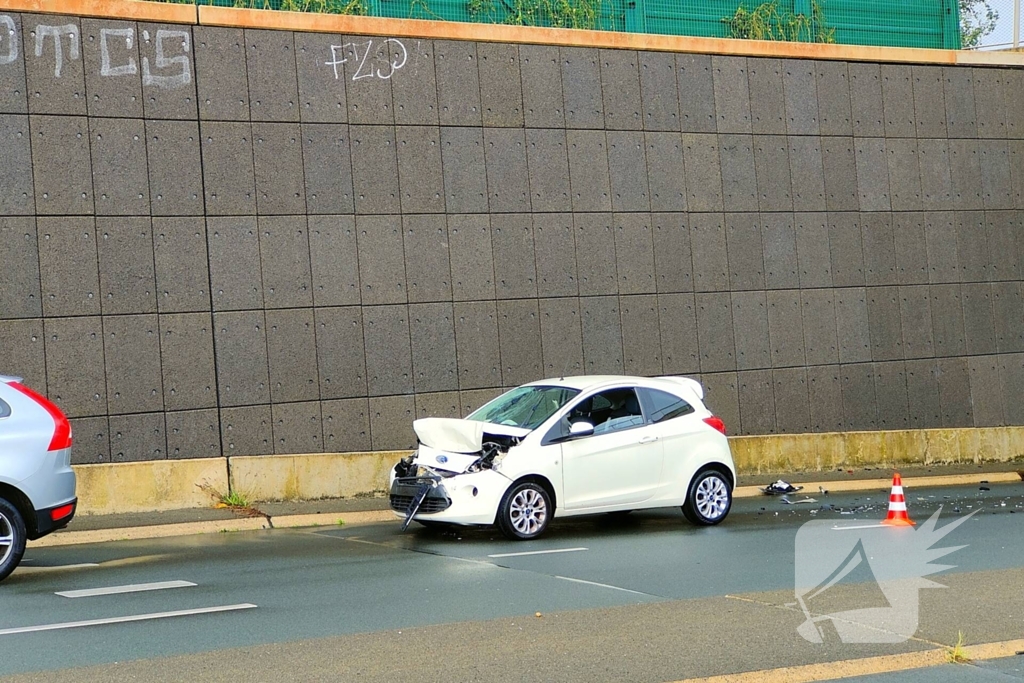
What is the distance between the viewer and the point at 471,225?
679 inches

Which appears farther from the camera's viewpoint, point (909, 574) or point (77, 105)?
point (77, 105)

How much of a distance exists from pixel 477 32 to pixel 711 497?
299 inches

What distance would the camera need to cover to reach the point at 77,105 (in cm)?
1494

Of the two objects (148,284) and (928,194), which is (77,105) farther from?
(928,194)

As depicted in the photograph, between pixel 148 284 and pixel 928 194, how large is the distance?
12.6m

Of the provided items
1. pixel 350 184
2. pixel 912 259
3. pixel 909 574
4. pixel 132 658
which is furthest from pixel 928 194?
pixel 132 658

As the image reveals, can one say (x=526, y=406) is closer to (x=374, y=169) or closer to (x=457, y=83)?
(x=374, y=169)

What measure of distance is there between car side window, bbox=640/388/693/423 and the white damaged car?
1cm

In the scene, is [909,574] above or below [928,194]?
below

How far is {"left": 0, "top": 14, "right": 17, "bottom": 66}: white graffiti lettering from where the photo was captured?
14.6 metres

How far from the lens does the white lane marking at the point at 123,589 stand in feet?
30.7

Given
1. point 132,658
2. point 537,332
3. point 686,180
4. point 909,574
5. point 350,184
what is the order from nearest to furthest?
point 132,658
point 909,574
point 350,184
point 537,332
point 686,180

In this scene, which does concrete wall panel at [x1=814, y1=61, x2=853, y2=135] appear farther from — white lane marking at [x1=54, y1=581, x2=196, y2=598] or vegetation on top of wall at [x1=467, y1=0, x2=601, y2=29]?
white lane marking at [x1=54, y1=581, x2=196, y2=598]

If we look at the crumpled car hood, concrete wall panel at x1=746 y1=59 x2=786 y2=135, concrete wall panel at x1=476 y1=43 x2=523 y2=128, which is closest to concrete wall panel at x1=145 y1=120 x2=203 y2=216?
concrete wall panel at x1=476 y1=43 x2=523 y2=128
